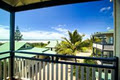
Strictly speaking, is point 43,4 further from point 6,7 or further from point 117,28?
point 117,28

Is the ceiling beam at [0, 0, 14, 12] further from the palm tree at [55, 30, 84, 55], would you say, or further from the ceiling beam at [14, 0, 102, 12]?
the palm tree at [55, 30, 84, 55]

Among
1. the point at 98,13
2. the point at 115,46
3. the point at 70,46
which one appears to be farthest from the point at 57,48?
the point at 98,13

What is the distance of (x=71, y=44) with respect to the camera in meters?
10.0

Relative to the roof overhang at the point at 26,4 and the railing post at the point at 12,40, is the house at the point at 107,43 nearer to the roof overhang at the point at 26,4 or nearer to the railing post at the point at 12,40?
the roof overhang at the point at 26,4

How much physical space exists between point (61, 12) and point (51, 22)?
3.80m

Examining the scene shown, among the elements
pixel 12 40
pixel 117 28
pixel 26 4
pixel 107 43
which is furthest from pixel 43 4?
pixel 107 43

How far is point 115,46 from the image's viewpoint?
1879 millimetres

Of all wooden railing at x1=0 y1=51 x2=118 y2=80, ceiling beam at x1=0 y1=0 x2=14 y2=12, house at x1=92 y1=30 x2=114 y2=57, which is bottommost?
wooden railing at x1=0 y1=51 x2=118 y2=80

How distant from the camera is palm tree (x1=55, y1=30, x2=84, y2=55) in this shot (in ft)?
32.4

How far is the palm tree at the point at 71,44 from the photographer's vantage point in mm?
9867

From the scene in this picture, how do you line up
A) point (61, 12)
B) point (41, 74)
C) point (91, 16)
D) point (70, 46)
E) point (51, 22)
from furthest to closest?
point (51, 22) → point (91, 16) → point (61, 12) → point (70, 46) → point (41, 74)

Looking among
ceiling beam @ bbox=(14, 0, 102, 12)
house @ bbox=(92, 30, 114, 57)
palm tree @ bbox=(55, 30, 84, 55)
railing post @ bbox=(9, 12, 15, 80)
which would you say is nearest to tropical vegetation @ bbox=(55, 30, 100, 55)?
palm tree @ bbox=(55, 30, 84, 55)

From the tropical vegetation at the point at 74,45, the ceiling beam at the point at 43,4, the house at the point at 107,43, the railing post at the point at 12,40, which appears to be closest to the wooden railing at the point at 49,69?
the railing post at the point at 12,40

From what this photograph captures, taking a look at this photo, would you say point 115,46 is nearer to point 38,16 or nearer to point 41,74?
point 41,74
